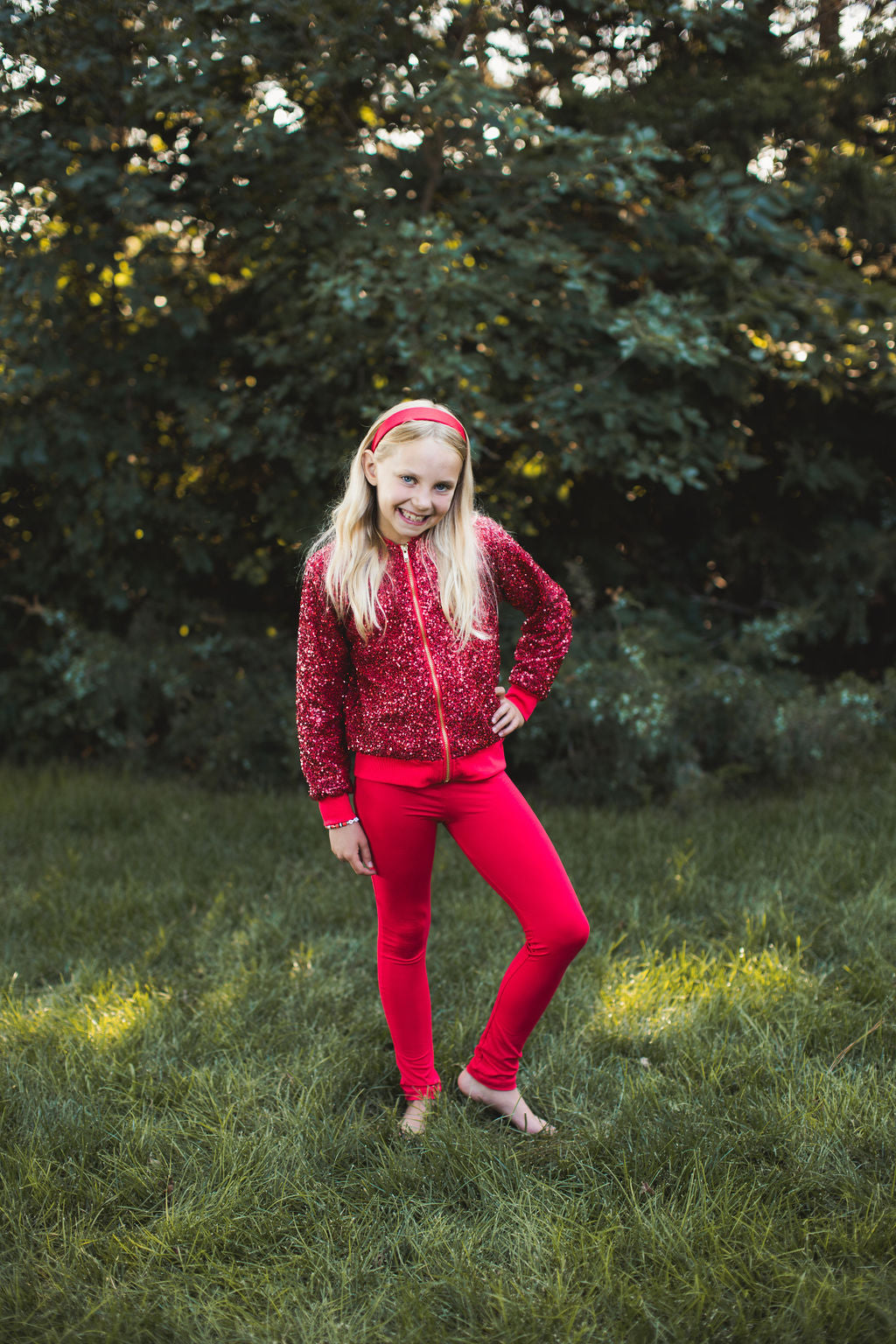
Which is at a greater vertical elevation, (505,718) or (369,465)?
(369,465)

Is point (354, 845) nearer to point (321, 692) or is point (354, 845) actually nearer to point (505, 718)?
point (321, 692)

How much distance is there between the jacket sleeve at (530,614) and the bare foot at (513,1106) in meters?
0.92

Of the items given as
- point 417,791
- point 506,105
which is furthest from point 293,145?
point 417,791

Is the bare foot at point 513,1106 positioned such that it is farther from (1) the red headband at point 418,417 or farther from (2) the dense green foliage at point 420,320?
(2) the dense green foliage at point 420,320

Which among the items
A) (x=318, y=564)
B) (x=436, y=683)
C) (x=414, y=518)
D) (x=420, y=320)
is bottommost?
(x=436, y=683)

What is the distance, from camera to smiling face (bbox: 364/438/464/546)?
2.11 m

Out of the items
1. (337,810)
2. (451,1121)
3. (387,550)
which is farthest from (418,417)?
(451,1121)

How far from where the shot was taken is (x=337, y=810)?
88.5 inches

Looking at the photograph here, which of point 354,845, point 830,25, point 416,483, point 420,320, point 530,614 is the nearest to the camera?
point 416,483

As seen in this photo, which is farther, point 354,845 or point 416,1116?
point 416,1116

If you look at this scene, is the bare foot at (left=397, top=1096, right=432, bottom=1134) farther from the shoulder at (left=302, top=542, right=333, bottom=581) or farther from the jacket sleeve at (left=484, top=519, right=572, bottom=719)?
the shoulder at (left=302, top=542, right=333, bottom=581)

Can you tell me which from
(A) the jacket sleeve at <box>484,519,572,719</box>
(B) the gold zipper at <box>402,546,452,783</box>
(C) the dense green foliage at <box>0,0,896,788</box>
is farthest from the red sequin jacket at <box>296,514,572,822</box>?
(C) the dense green foliage at <box>0,0,896,788</box>

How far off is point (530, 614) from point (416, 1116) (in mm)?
1270

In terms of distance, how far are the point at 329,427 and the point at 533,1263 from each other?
160 inches
